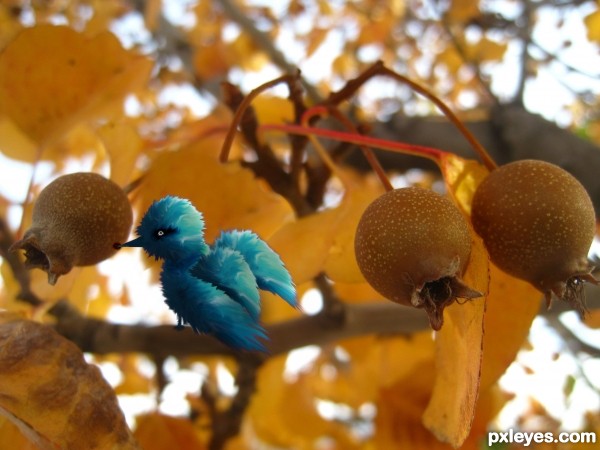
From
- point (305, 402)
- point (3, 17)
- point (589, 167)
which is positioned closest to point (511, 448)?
point (305, 402)

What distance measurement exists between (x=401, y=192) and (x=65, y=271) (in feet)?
0.93

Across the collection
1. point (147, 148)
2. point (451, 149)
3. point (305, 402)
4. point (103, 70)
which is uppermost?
point (103, 70)

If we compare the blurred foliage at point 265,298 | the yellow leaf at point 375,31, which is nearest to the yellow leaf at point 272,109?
the blurred foliage at point 265,298

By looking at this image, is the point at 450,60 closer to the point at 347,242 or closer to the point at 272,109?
the point at 272,109

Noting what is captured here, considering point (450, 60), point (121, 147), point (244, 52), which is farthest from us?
point (450, 60)

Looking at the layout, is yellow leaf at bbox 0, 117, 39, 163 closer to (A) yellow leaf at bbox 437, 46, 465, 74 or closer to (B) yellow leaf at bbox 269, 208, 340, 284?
(B) yellow leaf at bbox 269, 208, 340, 284

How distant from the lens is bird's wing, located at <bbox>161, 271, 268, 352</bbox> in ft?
1.04

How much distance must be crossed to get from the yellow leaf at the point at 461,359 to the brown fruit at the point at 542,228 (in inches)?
1.2

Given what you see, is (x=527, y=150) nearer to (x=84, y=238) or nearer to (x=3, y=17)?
(x=84, y=238)

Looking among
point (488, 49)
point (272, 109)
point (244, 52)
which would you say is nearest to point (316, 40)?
point (244, 52)

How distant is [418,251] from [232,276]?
0.15 metres

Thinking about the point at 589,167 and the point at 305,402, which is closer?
the point at 589,167

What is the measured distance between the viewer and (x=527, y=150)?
114 cm

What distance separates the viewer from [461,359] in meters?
0.45
